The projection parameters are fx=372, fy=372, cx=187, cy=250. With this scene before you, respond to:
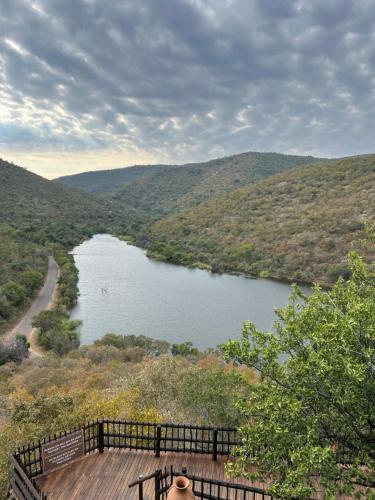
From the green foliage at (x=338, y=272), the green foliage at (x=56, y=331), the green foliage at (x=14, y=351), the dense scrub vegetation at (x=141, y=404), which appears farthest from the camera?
the green foliage at (x=338, y=272)

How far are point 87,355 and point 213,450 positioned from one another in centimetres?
2691

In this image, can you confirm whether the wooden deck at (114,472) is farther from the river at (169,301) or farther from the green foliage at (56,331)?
the river at (169,301)

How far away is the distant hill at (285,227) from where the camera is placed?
7800cm

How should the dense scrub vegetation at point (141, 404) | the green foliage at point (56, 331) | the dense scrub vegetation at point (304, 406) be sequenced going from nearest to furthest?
the dense scrub vegetation at point (304, 406)
the dense scrub vegetation at point (141, 404)
the green foliage at point (56, 331)

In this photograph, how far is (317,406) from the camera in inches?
292

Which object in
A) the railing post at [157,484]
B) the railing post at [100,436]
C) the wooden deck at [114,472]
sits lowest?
the wooden deck at [114,472]

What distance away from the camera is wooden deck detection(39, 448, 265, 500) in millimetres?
9039

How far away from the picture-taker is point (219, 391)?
576 inches

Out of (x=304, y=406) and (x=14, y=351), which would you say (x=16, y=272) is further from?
(x=304, y=406)

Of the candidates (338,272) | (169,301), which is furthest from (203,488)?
(338,272)

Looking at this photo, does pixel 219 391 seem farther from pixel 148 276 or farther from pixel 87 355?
pixel 148 276

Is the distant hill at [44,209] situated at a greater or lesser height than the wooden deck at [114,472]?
greater

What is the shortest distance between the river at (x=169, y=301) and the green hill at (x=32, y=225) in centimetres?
828

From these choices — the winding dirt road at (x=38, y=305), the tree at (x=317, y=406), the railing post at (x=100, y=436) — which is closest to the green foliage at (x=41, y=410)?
the railing post at (x=100, y=436)
